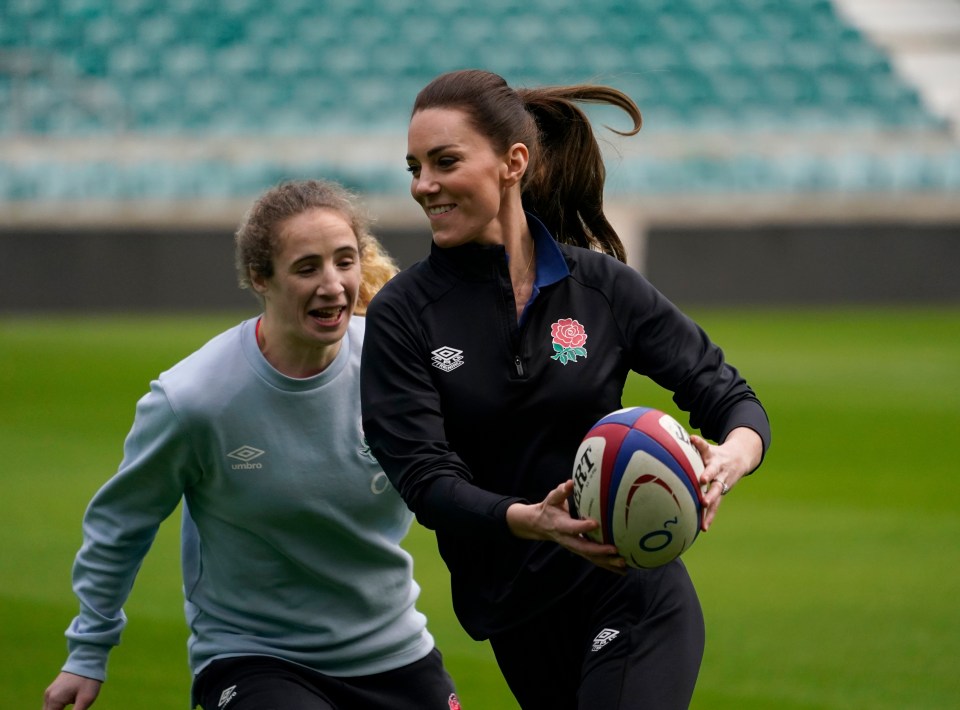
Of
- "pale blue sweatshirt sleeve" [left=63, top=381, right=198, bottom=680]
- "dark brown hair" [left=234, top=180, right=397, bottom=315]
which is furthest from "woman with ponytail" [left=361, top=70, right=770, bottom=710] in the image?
"pale blue sweatshirt sleeve" [left=63, top=381, right=198, bottom=680]

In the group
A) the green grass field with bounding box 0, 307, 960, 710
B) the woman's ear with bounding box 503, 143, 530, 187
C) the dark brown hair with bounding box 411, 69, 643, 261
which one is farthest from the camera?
the green grass field with bounding box 0, 307, 960, 710

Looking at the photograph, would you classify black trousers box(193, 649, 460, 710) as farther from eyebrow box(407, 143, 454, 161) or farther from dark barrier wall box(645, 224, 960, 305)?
dark barrier wall box(645, 224, 960, 305)

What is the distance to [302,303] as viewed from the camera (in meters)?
4.14

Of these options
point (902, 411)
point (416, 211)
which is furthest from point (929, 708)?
point (416, 211)

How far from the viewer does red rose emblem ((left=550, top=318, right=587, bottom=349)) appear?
3805mm

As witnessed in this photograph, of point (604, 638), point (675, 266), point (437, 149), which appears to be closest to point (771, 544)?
point (604, 638)

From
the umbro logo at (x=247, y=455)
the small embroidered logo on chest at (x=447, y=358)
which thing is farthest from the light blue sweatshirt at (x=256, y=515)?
the small embroidered logo on chest at (x=447, y=358)

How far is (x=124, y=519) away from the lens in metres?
4.18

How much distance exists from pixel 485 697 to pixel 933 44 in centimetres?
2448

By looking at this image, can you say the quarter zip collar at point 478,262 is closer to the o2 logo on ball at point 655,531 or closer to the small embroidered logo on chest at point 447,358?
the small embroidered logo on chest at point 447,358

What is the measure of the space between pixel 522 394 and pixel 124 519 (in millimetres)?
1226

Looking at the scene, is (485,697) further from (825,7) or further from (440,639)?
(825,7)

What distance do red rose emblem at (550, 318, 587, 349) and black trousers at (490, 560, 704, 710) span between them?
598 millimetres

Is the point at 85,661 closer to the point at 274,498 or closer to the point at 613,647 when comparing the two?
the point at 274,498
